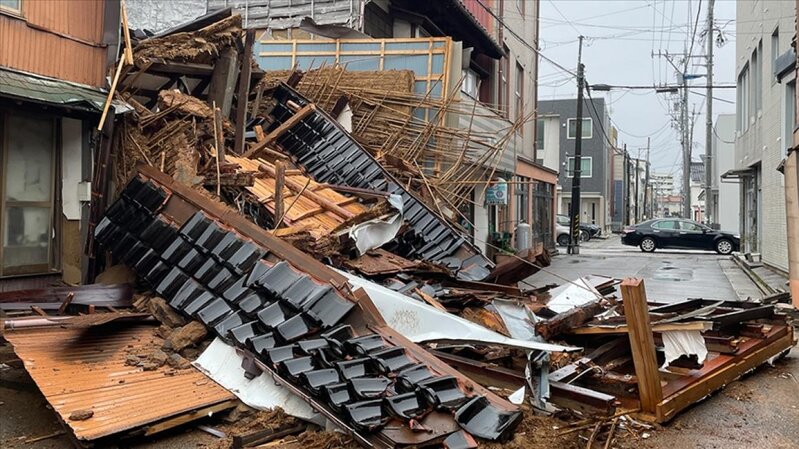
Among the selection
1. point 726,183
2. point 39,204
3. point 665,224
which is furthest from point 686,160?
point 39,204

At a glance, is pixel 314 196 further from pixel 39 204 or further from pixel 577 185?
pixel 577 185

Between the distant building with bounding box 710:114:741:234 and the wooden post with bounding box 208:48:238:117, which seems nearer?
the wooden post with bounding box 208:48:238:117

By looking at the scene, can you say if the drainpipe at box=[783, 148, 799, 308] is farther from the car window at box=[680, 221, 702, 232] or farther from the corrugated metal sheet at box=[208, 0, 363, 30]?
the car window at box=[680, 221, 702, 232]

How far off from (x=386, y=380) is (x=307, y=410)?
26.8 inches

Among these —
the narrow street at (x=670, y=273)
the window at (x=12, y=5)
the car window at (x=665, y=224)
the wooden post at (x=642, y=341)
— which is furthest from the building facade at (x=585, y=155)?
the wooden post at (x=642, y=341)

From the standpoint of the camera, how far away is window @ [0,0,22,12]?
6897mm

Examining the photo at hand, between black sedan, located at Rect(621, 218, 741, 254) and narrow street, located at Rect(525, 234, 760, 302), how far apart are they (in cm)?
83

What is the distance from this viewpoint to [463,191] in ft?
43.7

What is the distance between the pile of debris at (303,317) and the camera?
14.5 feet

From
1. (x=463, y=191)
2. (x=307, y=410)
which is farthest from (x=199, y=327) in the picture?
(x=463, y=191)

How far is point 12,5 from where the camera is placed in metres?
7.00

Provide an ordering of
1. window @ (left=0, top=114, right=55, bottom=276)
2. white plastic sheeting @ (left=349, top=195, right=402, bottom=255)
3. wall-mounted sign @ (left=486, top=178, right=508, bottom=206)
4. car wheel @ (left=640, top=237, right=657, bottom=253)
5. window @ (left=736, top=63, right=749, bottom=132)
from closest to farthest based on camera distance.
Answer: window @ (left=0, top=114, right=55, bottom=276), white plastic sheeting @ (left=349, top=195, right=402, bottom=255), wall-mounted sign @ (left=486, top=178, right=508, bottom=206), window @ (left=736, top=63, right=749, bottom=132), car wheel @ (left=640, top=237, right=657, bottom=253)

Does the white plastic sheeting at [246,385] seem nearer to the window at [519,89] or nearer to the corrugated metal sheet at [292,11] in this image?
the corrugated metal sheet at [292,11]

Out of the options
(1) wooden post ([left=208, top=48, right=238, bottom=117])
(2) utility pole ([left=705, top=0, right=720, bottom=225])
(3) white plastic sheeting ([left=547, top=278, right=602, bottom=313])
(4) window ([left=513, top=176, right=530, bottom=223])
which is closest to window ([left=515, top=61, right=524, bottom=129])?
(4) window ([left=513, top=176, right=530, bottom=223])
